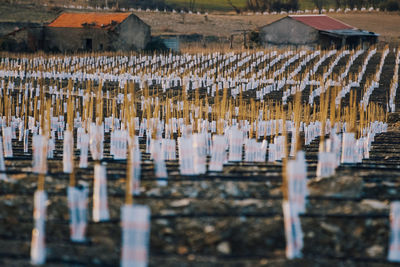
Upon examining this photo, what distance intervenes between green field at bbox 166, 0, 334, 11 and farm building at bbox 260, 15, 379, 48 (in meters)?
38.2

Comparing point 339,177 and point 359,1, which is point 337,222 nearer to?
point 339,177

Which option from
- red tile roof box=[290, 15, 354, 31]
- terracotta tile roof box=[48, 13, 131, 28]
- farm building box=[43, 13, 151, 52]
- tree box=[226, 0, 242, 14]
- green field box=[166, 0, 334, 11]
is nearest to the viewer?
red tile roof box=[290, 15, 354, 31]

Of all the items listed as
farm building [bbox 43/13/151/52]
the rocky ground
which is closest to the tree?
farm building [bbox 43/13/151/52]

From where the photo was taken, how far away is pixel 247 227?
6551mm

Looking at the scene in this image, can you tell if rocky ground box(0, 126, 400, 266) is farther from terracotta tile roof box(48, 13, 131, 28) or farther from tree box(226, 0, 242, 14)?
tree box(226, 0, 242, 14)

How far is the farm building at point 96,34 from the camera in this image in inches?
1799

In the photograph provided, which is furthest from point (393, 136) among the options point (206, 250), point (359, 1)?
point (359, 1)

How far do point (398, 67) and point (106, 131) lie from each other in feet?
63.2

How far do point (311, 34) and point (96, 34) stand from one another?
15751 millimetres

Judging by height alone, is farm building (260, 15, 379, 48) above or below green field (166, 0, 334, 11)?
below

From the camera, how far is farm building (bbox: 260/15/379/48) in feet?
146

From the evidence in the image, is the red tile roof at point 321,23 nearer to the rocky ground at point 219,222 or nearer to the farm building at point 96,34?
the farm building at point 96,34

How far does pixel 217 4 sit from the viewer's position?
88.1 m

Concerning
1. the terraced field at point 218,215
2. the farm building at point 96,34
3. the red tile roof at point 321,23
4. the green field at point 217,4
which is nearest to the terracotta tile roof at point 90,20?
the farm building at point 96,34
